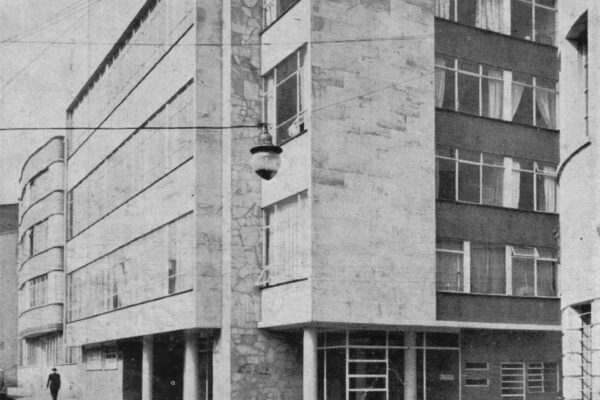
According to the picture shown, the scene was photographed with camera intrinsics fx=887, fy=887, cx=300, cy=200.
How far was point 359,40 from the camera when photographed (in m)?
23.4

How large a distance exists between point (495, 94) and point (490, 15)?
7.87ft

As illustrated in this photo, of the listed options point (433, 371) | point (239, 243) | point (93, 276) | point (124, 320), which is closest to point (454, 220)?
point (433, 371)

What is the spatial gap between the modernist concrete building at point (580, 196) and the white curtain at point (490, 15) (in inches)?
500

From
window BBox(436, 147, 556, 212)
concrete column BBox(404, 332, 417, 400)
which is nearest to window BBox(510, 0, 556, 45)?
window BBox(436, 147, 556, 212)

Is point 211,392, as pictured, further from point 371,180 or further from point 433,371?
point 371,180

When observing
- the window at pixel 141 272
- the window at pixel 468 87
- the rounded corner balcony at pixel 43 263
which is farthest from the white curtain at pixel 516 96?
the rounded corner balcony at pixel 43 263

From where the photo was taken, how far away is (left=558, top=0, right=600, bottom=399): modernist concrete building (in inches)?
487

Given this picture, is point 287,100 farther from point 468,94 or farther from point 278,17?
point 468,94

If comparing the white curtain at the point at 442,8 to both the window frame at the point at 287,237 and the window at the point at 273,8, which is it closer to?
the window at the point at 273,8

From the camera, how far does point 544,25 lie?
27578 millimetres

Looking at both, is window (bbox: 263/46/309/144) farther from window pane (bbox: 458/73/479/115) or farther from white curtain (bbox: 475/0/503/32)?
white curtain (bbox: 475/0/503/32)

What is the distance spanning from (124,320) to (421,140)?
41.2ft

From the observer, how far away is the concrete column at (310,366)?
22.5 meters

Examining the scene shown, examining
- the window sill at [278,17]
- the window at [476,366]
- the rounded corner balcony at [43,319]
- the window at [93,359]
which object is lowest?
the window at [93,359]
